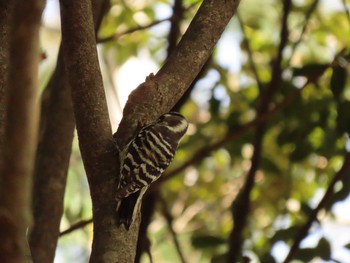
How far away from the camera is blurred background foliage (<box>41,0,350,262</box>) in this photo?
444 centimetres

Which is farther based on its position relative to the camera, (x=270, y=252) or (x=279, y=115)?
(x=279, y=115)

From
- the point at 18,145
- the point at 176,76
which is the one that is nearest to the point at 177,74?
the point at 176,76

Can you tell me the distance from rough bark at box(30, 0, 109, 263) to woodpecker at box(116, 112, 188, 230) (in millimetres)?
348

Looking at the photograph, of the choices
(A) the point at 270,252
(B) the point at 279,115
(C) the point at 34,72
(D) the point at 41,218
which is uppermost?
(B) the point at 279,115

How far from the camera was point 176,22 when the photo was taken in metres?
4.86

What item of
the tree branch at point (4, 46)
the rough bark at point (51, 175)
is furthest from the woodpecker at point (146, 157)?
the tree branch at point (4, 46)

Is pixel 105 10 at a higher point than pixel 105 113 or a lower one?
higher

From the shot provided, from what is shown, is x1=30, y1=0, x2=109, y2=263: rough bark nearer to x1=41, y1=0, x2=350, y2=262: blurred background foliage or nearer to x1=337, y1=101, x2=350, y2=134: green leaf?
x1=41, y1=0, x2=350, y2=262: blurred background foliage

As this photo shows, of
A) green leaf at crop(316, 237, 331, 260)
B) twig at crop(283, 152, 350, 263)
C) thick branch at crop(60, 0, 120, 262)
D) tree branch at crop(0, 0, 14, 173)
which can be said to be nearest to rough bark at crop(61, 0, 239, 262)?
thick branch at crop(60, 0, 120, 262)

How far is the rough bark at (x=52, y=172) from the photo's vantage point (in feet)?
11.7

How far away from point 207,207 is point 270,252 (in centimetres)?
293

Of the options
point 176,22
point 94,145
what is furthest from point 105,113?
point 176,22

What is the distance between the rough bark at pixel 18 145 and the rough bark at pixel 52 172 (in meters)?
2.02

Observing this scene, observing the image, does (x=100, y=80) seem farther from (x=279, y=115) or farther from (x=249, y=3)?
(x=249, y=3)
